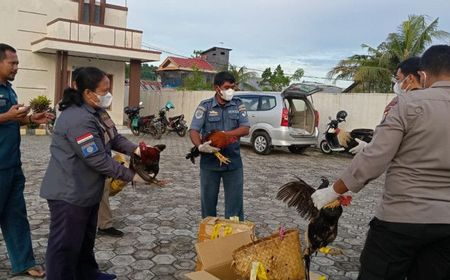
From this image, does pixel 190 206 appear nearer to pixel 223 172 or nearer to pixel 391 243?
pixel 223 172

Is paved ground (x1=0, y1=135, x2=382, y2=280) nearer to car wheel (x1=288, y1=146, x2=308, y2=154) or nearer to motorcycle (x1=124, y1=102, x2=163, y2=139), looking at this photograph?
→ car wheel (x1=288, y1=146, x2=308, y2=154)

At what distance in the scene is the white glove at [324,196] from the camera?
245 centimetres

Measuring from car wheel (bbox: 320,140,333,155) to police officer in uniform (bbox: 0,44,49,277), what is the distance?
984cm

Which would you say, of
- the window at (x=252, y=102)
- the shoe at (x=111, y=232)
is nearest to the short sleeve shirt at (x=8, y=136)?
the shoe at (x=111, y=232)

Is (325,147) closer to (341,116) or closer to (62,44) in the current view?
(341,116)

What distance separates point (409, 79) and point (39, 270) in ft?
11.0

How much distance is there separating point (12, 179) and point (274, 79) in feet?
85.2

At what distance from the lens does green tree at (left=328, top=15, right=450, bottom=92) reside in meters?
16.4

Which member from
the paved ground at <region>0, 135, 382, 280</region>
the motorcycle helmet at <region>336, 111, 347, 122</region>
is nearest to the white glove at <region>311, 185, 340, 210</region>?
the paved ground at <region>0, 135, 382, 280</region>

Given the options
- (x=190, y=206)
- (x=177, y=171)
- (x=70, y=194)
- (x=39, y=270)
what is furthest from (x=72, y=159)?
(x=177, y=171)

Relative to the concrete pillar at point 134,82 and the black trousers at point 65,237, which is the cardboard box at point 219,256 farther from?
the concrete pillar at point 134,82

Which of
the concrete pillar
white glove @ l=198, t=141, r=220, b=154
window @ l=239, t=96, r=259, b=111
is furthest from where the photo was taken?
the concrete pillar

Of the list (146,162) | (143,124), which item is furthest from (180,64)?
(146,162)

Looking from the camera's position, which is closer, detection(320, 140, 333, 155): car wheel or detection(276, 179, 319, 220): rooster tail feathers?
detection(276, 179, 319, 220): rooster tail feathers
